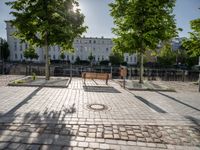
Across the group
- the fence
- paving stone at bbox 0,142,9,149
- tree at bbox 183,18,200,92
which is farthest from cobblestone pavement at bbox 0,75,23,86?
tree at bbox 183,18,200,92

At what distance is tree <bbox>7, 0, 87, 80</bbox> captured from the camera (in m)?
12.1

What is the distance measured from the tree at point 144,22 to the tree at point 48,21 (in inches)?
123

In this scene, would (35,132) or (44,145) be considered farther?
→ (35,132)

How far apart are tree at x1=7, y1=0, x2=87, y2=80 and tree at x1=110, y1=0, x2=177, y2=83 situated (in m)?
3.11

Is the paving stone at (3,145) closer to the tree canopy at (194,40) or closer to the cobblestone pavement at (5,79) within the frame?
the cobblestone pavement at (5,79)

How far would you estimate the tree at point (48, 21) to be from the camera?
476 inches

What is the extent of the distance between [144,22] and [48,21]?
275 inches

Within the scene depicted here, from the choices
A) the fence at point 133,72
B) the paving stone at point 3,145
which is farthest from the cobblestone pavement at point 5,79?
the paving stone at point 3,145

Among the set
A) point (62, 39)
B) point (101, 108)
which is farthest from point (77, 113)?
point (62, 39)

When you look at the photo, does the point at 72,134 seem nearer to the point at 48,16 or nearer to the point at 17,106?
the point at 17,106

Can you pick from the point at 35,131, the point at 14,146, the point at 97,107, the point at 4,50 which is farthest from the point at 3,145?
the point at 4,50

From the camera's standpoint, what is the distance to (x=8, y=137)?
4.22 m

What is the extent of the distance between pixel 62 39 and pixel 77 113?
8.00 m

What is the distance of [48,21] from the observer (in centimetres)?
1279
